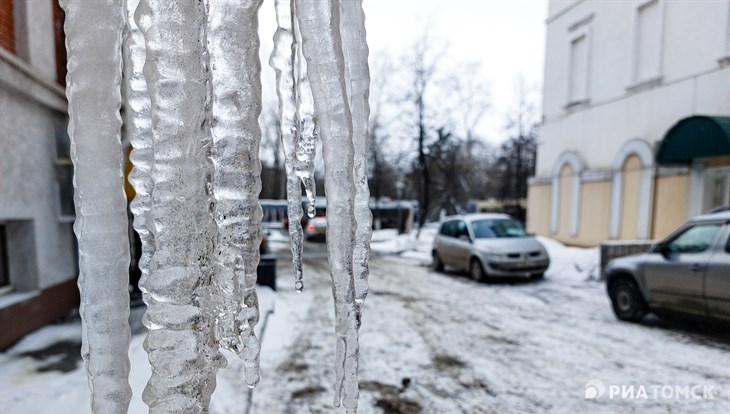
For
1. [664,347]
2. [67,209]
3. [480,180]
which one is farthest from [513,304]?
[480,180]

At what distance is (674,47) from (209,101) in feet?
15.7

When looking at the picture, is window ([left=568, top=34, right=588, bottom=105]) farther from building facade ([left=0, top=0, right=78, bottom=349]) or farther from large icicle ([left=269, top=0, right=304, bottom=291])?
building facade ([left=0, top=0, right=78, bottom=349])

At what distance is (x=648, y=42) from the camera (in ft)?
13.3

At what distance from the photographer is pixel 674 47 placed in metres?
3.85

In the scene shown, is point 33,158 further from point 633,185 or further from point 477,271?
point 633,185

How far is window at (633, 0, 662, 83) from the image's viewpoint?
3.09 metres

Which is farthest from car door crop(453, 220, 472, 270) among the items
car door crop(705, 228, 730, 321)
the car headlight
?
car door crop(705, 228, 730, 321)

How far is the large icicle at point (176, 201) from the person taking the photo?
1054mm

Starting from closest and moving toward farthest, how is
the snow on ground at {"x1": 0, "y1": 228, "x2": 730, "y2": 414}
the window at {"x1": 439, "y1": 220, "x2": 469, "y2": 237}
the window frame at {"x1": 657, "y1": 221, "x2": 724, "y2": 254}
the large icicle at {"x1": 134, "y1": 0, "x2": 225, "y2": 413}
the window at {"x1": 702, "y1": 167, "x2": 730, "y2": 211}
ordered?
the large icicle at {"x1": 134, "y1": 0, "x2": 225, "y2": 413}, the snow on ground at {"x1": 0, "y1": 228, "x2": 730, "y2": 414}, the window frame at {"x1": 657, "y1": 221, "x2": 724, "y2": 254}, the window at {"x1": 702, "y1": 167, "x2": 730, "y2": 211}, the window at {"x1": 439, "y1": 220, "x2": 469, "y2": 237}

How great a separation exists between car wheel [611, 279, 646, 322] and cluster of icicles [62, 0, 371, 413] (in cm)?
550

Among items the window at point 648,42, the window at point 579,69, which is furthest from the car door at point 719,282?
the window at point 579,69

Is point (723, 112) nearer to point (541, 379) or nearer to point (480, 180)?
point (541, 379)

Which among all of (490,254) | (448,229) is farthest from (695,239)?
(448,229)

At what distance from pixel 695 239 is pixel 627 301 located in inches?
48.8
